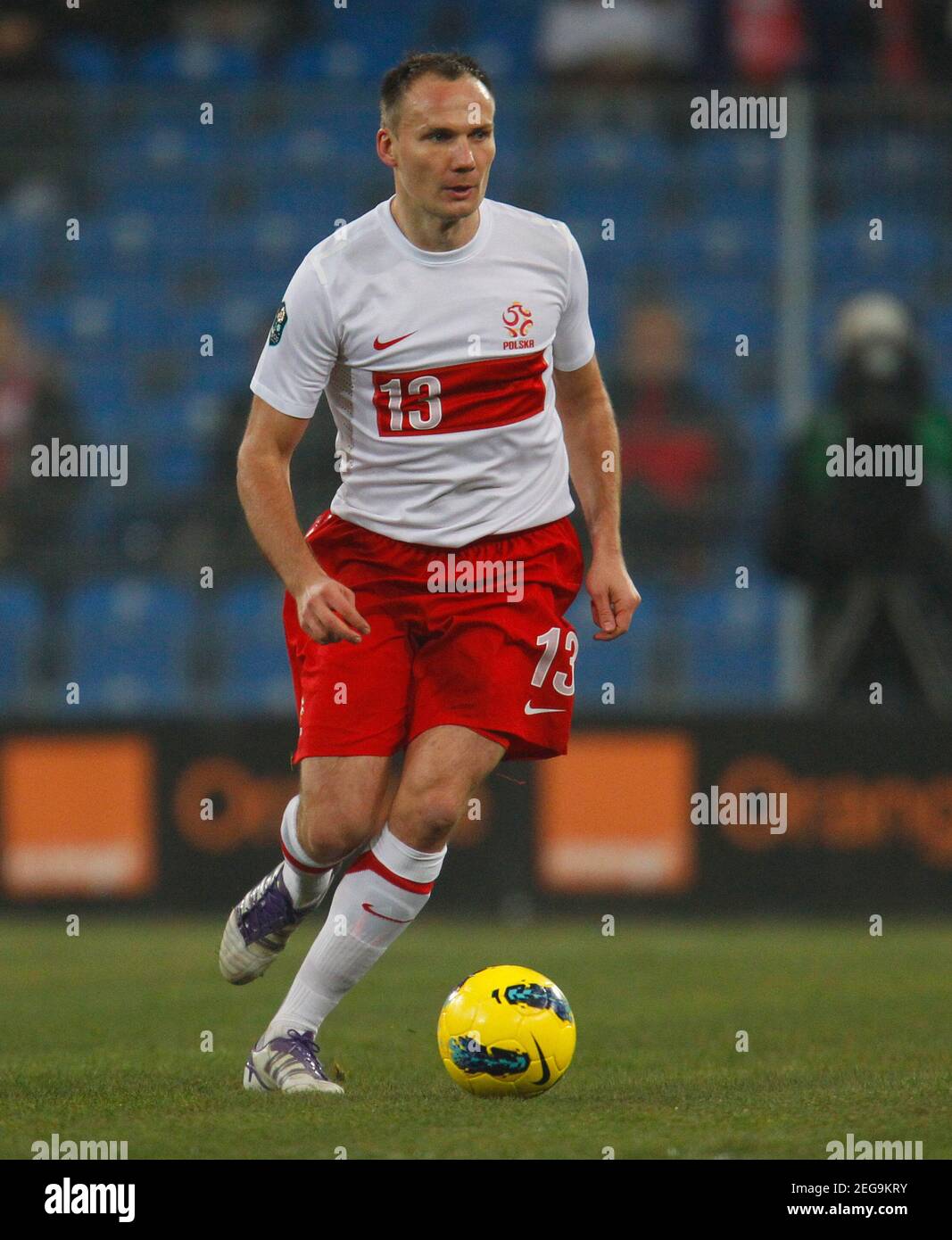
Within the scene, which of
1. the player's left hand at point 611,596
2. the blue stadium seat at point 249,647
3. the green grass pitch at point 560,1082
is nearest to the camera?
the green grass pitch at point 560,1082

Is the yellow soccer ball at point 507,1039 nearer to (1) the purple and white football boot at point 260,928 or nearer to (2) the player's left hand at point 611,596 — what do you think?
(1) the purple and white football boot at point 260,928

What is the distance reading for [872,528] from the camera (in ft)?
35.7

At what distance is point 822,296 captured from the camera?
12.9m

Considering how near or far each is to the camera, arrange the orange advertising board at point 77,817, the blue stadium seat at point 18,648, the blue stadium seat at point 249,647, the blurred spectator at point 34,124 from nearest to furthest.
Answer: the orange advertising board at point 77,817 → the blue stadium seat at point 18,648 → the blue stadium seat at point 249,647 → the blurred spectator at point 34,124

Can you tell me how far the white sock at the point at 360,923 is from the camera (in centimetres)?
541

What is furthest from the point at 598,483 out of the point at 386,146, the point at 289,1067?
the point at 289,1067

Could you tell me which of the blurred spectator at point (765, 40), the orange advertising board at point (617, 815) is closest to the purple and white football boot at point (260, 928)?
the orange advertising board at point (617, 815)

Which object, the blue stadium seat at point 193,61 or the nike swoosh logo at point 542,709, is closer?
the nike swoosh logo at point 542,709

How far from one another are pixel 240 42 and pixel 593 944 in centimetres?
895

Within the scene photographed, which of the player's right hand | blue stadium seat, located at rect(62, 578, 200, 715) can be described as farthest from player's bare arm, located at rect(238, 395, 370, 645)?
blue stadium seat, located at rect(62, 578, 200, 715)

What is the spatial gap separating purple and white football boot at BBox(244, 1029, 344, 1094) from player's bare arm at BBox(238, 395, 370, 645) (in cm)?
103

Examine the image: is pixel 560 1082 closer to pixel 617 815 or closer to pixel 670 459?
pixel 617 815
